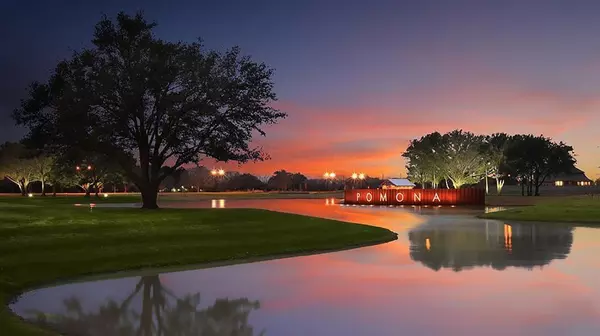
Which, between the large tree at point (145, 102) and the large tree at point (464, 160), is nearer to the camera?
the large tree at point (145, 102)

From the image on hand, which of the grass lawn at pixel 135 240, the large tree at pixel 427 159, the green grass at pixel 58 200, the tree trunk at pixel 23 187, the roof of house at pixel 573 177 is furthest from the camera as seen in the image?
the roof of house at pixel 573 177

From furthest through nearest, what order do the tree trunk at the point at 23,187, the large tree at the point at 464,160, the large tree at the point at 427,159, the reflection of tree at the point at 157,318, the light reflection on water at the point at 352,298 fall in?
the large tree at the point at 427,159 < the large tree at the point at 464,160 < the tree trunk at the point at 23,187 < the light reflection on water at the point at 352,298 < the reflection of tree at the point at 157,318

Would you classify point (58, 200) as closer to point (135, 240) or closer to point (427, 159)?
point (135, 240)

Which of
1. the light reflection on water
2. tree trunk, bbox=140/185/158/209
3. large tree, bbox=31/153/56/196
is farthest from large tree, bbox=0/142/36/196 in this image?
the light reflection on water

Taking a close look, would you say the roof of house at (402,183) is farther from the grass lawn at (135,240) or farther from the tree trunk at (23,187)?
the grass lawn at (135,240)

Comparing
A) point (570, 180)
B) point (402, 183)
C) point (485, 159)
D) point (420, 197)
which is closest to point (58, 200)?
point (420, 197)

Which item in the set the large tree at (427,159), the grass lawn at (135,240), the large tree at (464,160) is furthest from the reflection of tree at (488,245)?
the large tree at (427,159)

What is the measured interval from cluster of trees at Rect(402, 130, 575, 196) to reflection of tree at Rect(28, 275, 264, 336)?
94283 mm

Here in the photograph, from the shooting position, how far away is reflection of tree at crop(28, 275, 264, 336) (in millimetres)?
11547

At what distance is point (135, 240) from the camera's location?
23.0 metres

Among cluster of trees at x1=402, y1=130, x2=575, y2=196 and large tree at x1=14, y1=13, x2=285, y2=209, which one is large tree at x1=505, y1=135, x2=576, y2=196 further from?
large tree at x1=14, y1=13, x2=285, y2=209

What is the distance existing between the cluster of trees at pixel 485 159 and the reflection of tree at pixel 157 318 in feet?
309

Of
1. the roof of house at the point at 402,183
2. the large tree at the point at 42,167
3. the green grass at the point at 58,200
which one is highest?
the large tree at the point at 42,167

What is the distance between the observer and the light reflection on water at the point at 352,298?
463 inches
